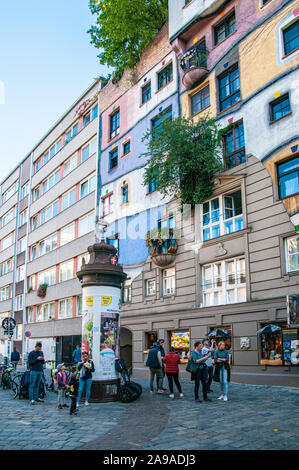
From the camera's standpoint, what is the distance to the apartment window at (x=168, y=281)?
76.3 ft

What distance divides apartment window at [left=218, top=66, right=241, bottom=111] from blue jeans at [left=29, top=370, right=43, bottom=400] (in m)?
14.6

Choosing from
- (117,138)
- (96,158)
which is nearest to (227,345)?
(117,138)

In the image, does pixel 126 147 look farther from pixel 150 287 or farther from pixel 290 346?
pixel 290 346

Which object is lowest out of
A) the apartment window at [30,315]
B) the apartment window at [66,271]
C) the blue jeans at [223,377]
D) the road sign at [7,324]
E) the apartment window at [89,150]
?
the blue jeans at [223,377]

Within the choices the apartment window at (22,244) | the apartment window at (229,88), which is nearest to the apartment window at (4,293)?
the apartment window at (22,244)

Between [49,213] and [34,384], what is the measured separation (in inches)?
1182

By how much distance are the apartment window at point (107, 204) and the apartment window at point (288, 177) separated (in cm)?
1493

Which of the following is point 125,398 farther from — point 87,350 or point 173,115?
point 173,115

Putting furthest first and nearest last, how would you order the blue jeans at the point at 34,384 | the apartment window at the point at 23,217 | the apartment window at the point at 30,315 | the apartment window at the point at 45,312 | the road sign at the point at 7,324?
the apartment window at the point at 23,217, the apartment window at the point at 30,315, the apartment window at the point at 45,312, the road sign at the point at 7,324, the blue jeans at the point at 34,384

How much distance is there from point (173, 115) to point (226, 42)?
15.9ft

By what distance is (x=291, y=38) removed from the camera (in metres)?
18.0

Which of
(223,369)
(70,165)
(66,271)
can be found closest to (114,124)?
(70,165)

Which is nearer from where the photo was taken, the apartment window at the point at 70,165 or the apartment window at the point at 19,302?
the apartment window at the point at 70,165

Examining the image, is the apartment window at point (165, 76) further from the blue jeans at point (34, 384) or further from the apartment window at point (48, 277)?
the apartment window at point (48, 277)
